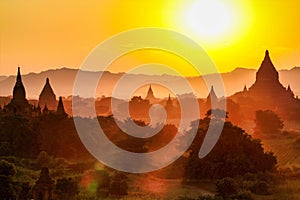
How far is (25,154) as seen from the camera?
115 ft

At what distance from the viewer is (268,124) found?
45.4 meters

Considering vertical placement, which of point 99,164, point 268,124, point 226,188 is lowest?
point 226,188

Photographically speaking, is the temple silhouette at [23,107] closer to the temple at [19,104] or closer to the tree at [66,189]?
the temple at [19,104]

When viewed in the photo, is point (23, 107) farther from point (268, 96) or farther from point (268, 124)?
point (268, 96)

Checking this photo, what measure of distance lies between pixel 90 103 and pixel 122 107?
10.7m

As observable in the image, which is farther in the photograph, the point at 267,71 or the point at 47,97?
the point at 47,97

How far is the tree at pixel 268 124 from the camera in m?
44.8

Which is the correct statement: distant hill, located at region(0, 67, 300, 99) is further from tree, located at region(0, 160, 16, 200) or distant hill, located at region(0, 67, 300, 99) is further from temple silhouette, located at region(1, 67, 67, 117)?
tree, located at region(0, 160, 16, 200)

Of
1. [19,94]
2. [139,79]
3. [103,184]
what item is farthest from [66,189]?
[139,79]

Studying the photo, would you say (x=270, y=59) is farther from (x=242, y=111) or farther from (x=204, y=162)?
(x=204, y=162)

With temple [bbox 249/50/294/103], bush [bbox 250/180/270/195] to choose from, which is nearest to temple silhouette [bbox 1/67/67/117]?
bush [bbox 250/180/270/195]

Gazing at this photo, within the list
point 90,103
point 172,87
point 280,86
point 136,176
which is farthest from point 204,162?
point 172,87

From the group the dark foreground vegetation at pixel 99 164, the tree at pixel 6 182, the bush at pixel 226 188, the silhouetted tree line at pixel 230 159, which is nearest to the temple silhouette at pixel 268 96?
the dark foreground vegetation at pixel 99 164

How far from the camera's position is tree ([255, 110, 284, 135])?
44844 millimetres
